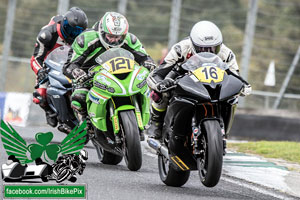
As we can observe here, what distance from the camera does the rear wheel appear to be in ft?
22.8

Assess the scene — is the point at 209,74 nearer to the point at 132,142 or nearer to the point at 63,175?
the point at 132,142

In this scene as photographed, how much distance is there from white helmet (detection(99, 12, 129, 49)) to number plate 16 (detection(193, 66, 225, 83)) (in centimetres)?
213

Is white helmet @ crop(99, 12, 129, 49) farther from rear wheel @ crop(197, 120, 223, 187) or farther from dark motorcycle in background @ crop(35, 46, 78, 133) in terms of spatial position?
rear wheel @ crop(197, 120, 223, 187)

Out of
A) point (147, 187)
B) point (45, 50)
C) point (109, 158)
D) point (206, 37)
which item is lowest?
point (109, 158)

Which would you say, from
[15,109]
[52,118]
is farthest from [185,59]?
[15,109]

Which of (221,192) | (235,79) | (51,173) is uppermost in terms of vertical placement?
(235,79)

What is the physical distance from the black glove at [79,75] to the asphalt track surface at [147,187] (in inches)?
38.3

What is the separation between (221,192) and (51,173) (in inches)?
80.3

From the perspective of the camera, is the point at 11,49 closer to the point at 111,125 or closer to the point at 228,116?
the point at 111,125

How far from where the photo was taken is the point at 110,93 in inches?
346

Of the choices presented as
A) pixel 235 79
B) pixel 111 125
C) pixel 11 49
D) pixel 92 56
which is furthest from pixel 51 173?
pixel 11 49

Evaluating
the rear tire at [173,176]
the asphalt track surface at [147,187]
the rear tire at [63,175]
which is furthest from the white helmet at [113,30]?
the rear tire at [63,175]

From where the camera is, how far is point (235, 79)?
293 inches

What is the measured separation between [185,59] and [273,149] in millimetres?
4371
